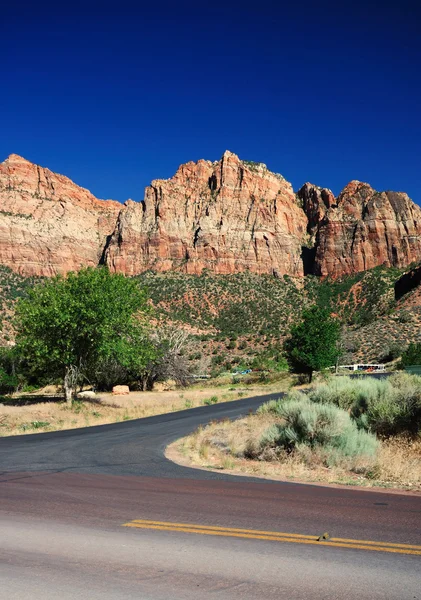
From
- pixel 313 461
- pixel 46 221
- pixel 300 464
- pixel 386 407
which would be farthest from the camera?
pixel 46 221

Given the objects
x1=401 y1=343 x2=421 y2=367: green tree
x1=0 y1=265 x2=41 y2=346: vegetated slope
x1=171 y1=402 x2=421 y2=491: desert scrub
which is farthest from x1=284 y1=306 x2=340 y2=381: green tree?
x1=0 y1=265 x2=41 y2=346: vegetated slope

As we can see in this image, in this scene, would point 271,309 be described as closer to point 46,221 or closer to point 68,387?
point 68,387

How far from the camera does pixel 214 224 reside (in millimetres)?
130125

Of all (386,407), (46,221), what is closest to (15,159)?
(46,221)

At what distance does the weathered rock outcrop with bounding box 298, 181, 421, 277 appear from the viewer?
120 metres

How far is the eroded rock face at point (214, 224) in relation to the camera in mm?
123688

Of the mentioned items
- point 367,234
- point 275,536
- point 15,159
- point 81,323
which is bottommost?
point 275,536

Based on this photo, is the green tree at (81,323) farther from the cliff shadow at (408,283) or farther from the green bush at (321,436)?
the cliff shadow at (408,283)

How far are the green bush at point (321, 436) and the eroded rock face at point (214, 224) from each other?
105456 mm

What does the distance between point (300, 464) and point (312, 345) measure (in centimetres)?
3317

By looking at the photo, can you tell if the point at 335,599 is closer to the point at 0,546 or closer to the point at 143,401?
the point at 0,546

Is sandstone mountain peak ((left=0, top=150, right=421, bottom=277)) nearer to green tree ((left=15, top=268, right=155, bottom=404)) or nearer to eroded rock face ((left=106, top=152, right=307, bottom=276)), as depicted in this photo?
eroded rock face ((left=106, top=152, right=307, bottom=276))

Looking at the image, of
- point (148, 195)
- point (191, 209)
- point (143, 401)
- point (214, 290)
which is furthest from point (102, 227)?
point (143, 401)

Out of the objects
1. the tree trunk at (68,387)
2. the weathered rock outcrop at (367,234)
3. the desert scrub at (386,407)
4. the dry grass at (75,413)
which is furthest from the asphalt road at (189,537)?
the weathered rock outcrop at (367,234)
